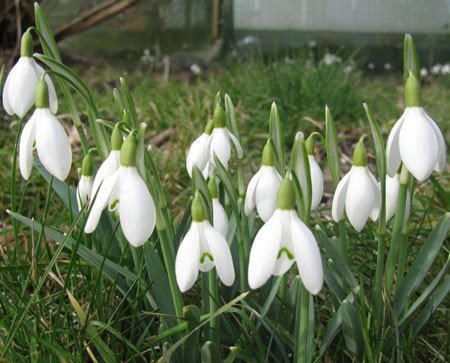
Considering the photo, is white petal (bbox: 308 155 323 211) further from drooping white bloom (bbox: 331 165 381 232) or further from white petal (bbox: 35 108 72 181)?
white petal (bbox: 35 108 72 181)

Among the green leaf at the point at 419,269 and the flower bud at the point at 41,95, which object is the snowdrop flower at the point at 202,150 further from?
the green leaf at the point at 419,269

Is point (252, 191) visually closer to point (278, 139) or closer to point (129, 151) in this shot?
point (278, 139)

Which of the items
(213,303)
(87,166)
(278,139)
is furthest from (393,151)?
(87,166)

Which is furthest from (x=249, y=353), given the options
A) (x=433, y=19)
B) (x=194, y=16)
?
(x=433, y=19)

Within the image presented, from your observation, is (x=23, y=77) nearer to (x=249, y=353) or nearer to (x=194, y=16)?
→ (x=249, y=353)

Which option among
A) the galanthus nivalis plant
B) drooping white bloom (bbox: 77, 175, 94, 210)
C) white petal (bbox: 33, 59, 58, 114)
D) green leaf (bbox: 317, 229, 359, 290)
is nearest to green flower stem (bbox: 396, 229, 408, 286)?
the galanthus nivalis plant

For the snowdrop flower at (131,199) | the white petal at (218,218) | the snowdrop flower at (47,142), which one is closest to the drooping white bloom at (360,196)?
the white petal at (218,218)
